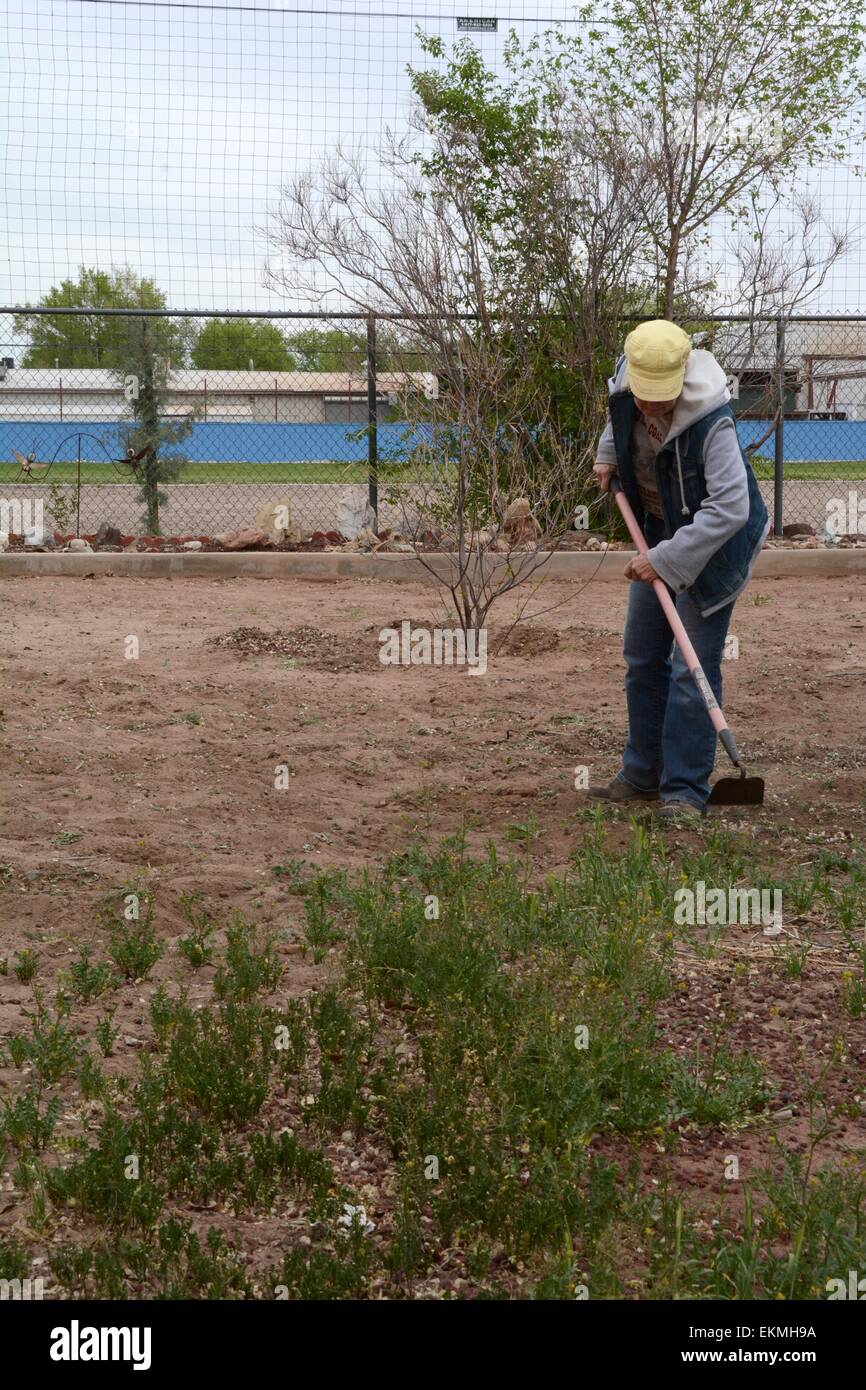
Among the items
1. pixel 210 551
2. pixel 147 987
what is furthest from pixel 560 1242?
pixel 210 551

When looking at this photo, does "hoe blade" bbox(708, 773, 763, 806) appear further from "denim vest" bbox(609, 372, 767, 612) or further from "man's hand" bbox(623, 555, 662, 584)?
"man's hand" bbox(623, 555, 662, 584)

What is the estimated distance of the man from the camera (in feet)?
14.2

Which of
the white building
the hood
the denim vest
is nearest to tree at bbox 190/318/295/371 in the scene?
the white building

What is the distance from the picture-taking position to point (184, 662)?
707cm

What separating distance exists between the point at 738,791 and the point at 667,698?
454mm

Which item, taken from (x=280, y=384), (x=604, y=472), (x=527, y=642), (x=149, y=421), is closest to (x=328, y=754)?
(x=604, y=472)

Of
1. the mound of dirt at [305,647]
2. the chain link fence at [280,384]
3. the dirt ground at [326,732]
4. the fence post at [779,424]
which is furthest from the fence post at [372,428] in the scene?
the fence post at [779,424]

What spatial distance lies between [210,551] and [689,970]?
8.00 meters

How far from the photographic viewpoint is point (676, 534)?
437cm

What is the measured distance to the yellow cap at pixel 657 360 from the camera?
422cm

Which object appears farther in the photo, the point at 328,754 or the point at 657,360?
the point at 328,754

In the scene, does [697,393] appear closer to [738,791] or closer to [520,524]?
[738,791]

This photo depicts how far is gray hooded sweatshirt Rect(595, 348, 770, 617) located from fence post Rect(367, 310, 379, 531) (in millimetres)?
6148

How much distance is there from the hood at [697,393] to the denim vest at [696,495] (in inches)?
1.1
